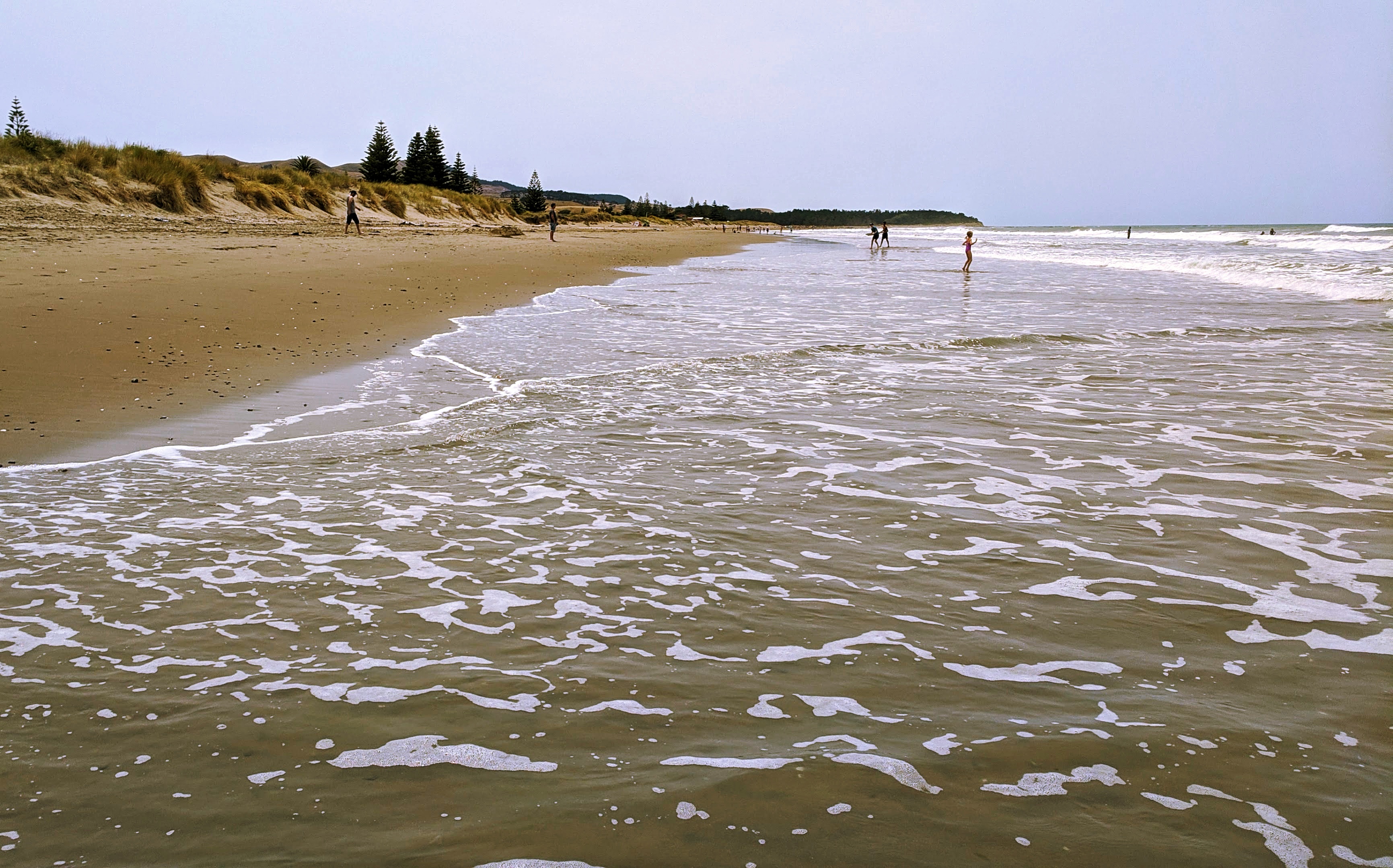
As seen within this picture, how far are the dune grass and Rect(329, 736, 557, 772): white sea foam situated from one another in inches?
976

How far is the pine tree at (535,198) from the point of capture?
3829 inches

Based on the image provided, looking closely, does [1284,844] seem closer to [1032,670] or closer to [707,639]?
[1032,670]

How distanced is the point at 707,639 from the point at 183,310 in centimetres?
1016

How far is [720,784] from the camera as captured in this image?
2.59 meters

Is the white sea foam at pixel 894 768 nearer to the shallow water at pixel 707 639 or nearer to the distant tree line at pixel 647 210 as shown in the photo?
the shallow water at pixel 707 639

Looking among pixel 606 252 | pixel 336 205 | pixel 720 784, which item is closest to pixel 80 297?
pixel 720 784

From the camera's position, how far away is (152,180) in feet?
85.7

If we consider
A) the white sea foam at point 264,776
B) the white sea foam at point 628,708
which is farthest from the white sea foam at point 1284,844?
the white sea foam at point 264,776

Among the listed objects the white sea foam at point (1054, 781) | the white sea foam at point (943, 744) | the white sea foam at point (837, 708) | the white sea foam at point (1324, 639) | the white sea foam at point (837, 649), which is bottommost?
the white sea foam at point (1054, 781)

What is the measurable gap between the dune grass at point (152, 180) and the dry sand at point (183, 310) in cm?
143

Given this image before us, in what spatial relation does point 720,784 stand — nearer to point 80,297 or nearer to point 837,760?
point 837,760

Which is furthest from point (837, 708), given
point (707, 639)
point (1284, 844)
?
point (1284, 844)

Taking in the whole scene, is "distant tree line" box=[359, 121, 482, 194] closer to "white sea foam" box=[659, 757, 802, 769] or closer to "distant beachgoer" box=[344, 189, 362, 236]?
"distant beachgoer" box=[344, 189, 362, 236]

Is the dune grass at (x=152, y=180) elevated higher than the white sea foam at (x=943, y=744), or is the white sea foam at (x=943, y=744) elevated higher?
the dune grass at (x=152, y=180)
